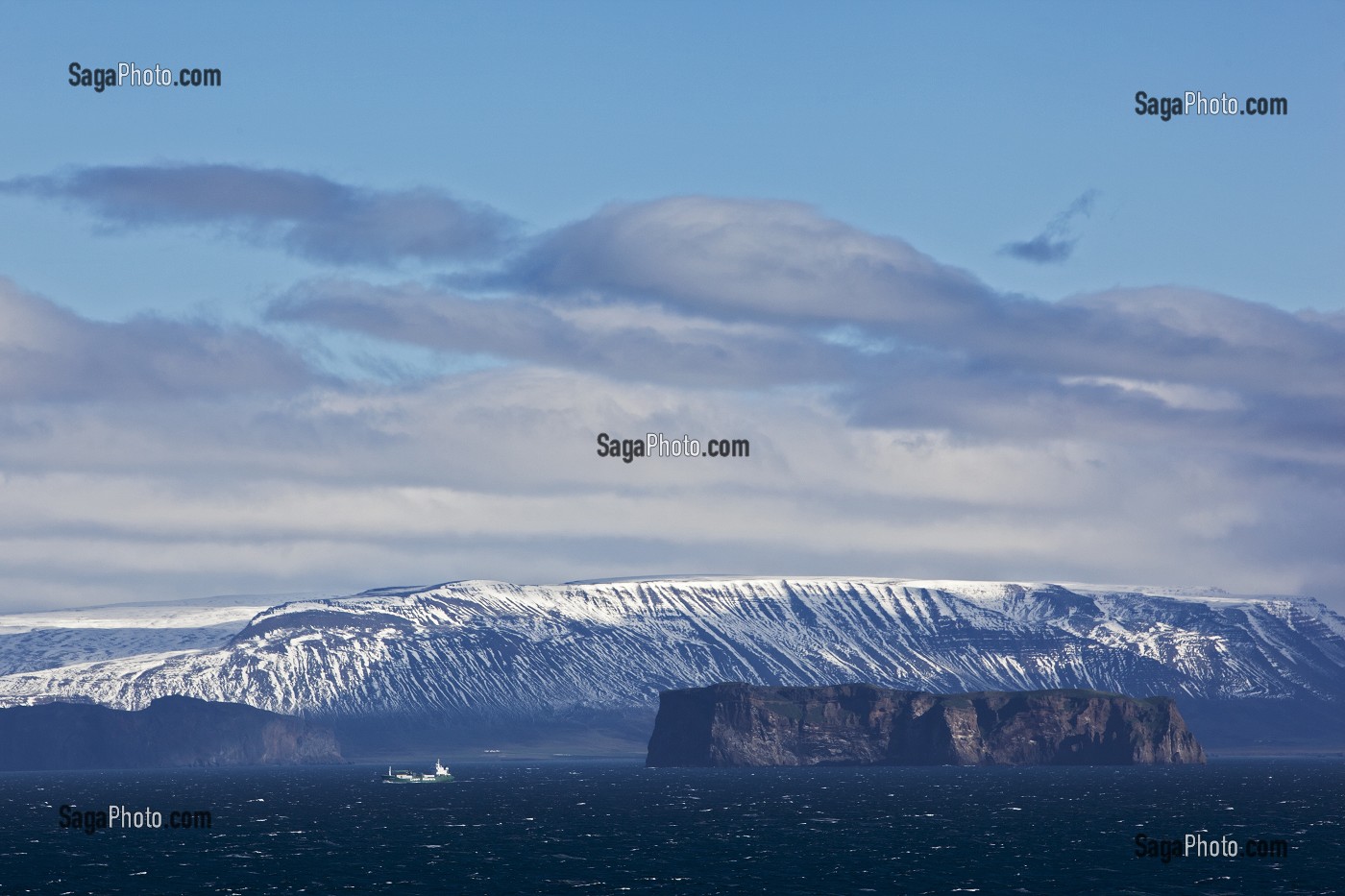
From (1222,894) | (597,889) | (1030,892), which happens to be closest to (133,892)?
(597,889)

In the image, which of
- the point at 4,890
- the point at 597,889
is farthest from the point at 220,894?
the point at 597,889

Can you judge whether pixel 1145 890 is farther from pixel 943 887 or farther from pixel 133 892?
pixel 133 892

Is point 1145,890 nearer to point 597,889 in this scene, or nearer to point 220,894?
point 597,889

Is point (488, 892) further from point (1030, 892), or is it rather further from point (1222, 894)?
point (1222, 894)

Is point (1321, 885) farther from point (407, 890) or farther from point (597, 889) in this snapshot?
point (407, 890)

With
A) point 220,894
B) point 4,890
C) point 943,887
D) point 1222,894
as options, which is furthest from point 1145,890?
point 4,890

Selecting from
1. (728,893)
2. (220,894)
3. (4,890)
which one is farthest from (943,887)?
(4,890)
